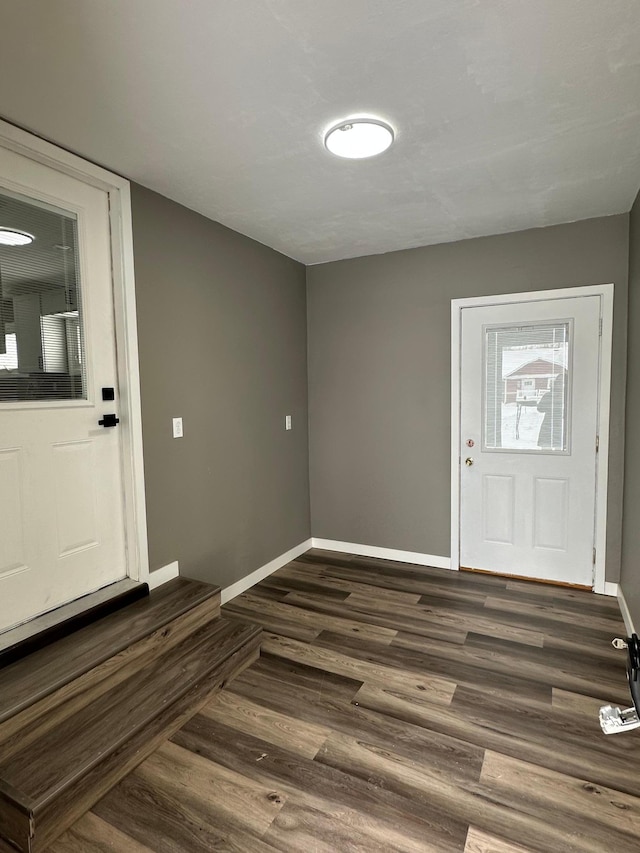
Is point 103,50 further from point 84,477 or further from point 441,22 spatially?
point 84,477

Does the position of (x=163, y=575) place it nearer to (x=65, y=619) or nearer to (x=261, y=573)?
(x=65, y=619)

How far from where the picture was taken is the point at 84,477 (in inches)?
92.4

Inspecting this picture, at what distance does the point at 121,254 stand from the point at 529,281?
2648mm

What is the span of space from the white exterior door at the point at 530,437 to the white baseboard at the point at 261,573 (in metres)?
1.36

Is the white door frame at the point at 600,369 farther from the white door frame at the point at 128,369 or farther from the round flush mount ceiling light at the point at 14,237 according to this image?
the round flush mount ceiling light at the point at 14,237

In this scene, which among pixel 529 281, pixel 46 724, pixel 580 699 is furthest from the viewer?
pixel 529 281

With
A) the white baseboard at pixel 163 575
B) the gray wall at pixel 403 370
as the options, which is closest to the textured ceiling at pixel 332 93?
the gray wall at pixel 403 370

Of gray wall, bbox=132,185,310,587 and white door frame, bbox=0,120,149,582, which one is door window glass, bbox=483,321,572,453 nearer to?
gray wall, bbox=132,185,310,587

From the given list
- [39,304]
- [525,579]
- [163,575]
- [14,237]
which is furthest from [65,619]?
[525,579]

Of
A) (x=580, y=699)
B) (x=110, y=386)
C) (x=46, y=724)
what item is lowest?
(x=580, y=699)

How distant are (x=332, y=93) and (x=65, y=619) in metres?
2.44

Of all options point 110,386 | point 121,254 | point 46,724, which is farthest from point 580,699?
point 121,254

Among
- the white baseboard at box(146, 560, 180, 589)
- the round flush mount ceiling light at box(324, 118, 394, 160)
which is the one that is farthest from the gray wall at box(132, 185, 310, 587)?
the round flush mount ceiling light at box(324, 118, 394, 160)

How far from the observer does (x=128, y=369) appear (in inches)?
97.5
